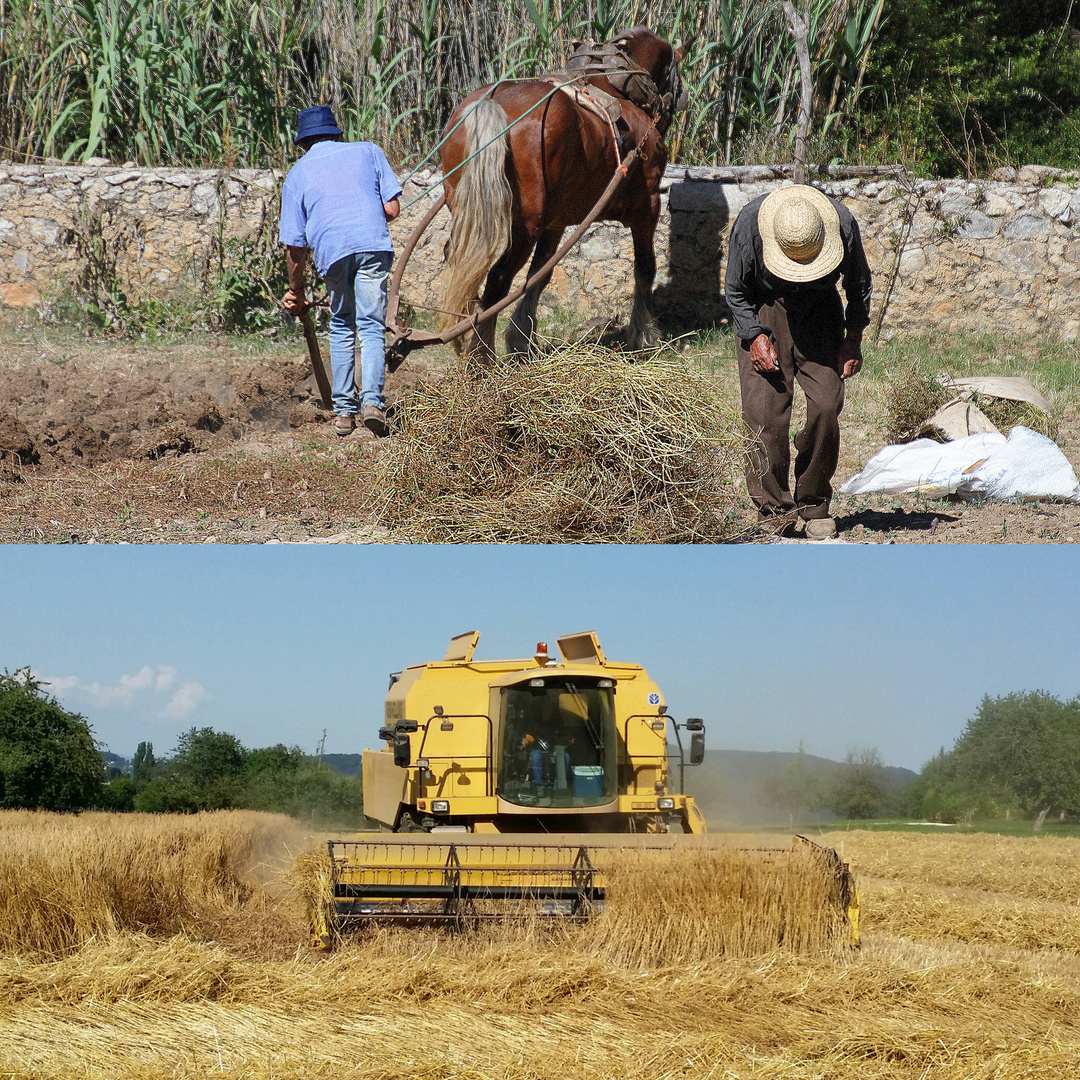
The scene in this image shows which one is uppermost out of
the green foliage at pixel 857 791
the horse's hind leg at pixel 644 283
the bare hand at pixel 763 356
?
the horse's hind leg at pixel 644 283

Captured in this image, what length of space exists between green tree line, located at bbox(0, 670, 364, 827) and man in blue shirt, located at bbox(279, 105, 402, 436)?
6430 mm

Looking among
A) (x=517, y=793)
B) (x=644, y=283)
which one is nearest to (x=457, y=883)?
(x=517, y=793)

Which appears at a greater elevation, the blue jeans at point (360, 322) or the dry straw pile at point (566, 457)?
the blue jeans at point (360, 322)

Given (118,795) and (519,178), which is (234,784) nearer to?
(118,795)

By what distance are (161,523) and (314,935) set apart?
2.49 m

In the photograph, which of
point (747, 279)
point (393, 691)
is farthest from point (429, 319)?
point (747, 279)

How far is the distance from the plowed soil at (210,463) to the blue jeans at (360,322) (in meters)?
0.43

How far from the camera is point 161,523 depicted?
634 cm

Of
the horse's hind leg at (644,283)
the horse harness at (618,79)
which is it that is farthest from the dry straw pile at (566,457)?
the horse's hind leg at (644,283)

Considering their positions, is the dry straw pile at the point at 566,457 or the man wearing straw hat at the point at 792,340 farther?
the man wearing straw hat at the point at 792,340

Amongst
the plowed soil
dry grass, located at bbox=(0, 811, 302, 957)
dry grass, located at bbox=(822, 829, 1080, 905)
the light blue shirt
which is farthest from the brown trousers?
dry grass, located at bbox=(822, 829, 1080, 905)

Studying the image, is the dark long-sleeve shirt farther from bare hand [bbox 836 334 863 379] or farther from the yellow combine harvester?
the yellow combine harvester

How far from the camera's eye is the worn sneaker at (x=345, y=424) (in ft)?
23.6

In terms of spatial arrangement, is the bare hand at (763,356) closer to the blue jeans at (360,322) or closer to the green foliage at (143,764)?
the blue jeans at (360,322)
